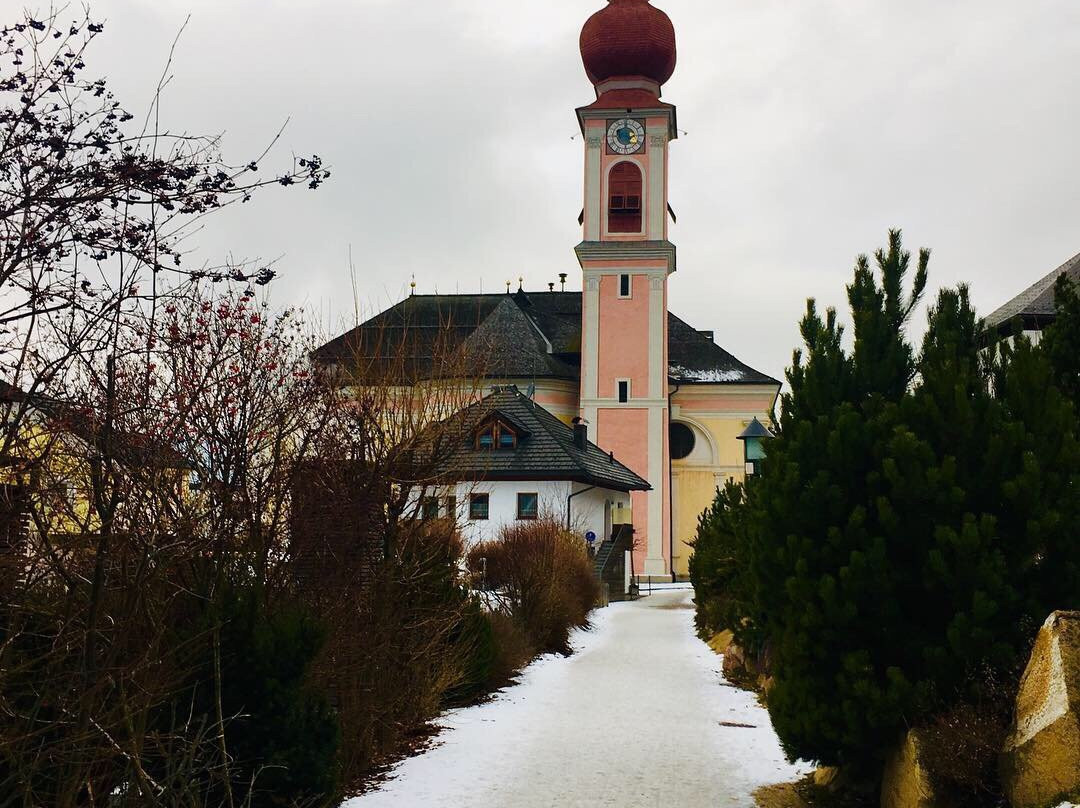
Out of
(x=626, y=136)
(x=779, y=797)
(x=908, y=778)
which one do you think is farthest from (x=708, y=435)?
(x=908, y=778)

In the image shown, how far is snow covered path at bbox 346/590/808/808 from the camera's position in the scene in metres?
8.18

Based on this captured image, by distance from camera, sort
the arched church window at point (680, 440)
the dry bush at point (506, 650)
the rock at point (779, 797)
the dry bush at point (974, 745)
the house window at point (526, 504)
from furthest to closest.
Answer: the arched church window at point (680, 440), the house window at point (526, 504), the dry bush at point (506, 650), the rock at point (779, 797), the dry bush at point (974, 745)

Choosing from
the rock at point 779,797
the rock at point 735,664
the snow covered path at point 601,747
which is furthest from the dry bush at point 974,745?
the rock at point 735,664

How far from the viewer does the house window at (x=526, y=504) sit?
1234 inches

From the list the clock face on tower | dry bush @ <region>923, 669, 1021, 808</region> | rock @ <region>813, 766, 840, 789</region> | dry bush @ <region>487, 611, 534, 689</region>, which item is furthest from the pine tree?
the clock face on tower

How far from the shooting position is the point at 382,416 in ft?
37.9

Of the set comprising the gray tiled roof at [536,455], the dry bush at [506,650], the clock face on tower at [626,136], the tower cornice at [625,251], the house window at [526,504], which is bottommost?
the dry bush at [506,650]

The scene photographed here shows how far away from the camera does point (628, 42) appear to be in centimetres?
4506

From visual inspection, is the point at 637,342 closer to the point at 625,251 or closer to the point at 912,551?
the point at 625,251

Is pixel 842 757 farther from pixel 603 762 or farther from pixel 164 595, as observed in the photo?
pixel 164 595

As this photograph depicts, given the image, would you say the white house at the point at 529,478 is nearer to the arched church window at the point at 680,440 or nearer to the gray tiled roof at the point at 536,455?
the gray tiled roof at the point at 536,455

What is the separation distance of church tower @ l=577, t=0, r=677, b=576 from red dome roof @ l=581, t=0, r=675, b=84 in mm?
41

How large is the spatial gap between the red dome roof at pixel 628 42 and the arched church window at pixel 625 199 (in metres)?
4.02

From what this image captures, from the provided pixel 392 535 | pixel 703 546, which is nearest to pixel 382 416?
pixel 392 535
